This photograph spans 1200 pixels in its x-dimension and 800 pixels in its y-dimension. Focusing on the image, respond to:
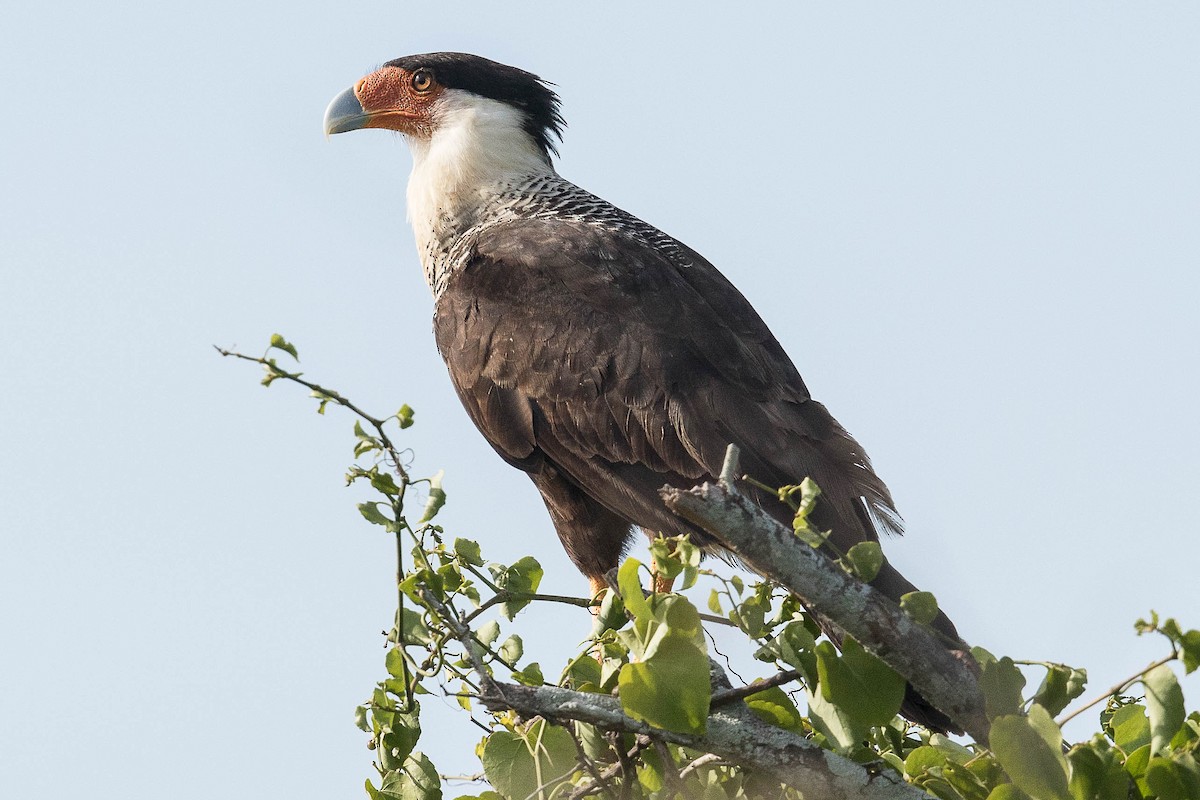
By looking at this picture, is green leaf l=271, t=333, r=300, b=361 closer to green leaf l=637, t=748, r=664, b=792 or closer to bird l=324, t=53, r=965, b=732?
green leaf l=637, t=748, r=664, b=792

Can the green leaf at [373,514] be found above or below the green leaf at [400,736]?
above

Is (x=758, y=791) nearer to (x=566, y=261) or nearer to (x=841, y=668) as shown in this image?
(x=841, y=668)

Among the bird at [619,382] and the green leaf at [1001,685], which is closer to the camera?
the green leaf at [1001,685]

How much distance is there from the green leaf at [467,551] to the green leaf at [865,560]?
80cm

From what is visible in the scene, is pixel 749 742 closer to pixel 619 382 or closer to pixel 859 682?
pixel 859 682

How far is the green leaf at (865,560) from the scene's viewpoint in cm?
247

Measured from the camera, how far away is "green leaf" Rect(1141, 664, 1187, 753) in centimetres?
235

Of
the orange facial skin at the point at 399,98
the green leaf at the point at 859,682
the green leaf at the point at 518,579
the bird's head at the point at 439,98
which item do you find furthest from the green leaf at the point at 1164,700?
the orange facial skin at the point at 399,98

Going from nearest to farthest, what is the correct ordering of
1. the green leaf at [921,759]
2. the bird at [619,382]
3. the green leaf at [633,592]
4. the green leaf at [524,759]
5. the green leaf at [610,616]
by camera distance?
the green leaf at [633,592]
the green leaf at [921,759]
the green leaf at [524,759]
the green leaf at [610,616]
the bird at [619,382]

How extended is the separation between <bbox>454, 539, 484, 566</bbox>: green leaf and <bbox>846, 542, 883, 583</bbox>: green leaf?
2.63 feet

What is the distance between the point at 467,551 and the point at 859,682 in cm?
82

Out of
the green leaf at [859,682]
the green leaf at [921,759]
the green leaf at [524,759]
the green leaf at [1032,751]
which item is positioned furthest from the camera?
the green leaf at [524,759]

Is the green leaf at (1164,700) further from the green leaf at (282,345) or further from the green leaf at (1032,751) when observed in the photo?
the green leaf at (282,345)

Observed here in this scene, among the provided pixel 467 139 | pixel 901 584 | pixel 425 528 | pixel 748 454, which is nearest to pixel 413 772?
pixel 425 528
